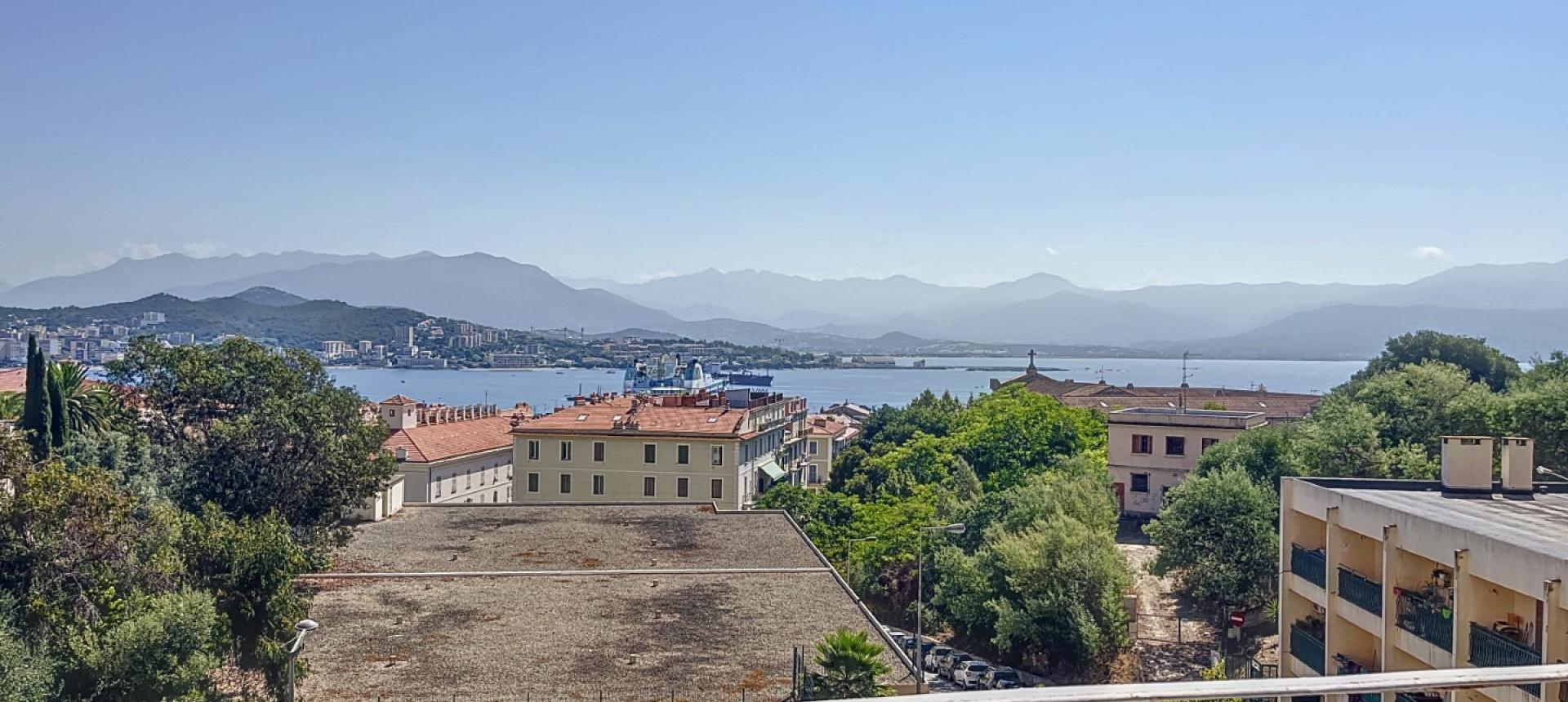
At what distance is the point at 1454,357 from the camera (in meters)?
58.5

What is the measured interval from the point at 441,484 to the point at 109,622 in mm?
34502

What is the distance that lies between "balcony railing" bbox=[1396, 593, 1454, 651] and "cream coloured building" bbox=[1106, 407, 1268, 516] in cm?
2830

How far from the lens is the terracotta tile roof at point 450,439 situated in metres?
46.3

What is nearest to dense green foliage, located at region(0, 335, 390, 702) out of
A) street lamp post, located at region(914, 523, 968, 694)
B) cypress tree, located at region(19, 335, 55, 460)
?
cypress tree, located at region(19, 335, 55, 460)

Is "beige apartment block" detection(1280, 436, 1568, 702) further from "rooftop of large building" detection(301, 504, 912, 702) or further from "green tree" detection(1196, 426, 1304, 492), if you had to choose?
"green tree" detection(1196, 426, 1304, 492)

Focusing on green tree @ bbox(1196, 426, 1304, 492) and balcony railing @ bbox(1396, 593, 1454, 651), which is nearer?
balcony railing @ bbox(1396, 593, 1454, 651)

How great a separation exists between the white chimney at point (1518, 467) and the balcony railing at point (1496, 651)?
644 cm

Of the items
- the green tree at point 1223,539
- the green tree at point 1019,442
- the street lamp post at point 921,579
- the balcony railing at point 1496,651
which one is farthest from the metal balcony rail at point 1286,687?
the green tree at point 1019,442

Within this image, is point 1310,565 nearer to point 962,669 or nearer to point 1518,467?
point 1518,467

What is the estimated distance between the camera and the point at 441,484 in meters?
47.3

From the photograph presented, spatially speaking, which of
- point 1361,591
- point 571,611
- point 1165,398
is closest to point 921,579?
point 571,611

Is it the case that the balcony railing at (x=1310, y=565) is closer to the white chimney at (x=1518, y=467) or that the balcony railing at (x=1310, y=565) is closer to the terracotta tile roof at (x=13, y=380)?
the white chimney at (x=1518, y=467)

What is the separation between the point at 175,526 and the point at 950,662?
19268 millimetres

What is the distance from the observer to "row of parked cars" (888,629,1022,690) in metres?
26.5
